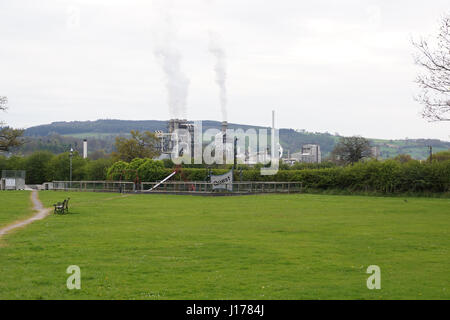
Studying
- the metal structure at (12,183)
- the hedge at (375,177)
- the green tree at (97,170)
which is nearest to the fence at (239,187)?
the hedge at (375,177)

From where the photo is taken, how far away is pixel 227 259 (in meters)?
15.4

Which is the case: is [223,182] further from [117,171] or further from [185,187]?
[117,171]

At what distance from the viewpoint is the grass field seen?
11.5m

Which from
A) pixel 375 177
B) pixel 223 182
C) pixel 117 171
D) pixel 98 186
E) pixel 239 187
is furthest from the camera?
pixel 117 171

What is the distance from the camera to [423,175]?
58.1 m

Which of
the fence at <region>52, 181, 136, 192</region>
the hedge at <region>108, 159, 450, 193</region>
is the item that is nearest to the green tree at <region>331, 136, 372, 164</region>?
the hedge at <region>108, 159, 450, 193</region>

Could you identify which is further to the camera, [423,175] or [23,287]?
[423,175]

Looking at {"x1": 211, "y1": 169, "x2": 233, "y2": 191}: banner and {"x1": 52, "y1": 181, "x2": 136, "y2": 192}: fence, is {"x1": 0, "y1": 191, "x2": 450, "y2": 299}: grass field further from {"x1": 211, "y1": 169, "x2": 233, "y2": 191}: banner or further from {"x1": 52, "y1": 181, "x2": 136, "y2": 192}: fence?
{"x1": 52, "y1": 181, "x2": 136, "y2": 192}: fence

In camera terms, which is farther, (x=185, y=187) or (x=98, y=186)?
(x=98, y=186)

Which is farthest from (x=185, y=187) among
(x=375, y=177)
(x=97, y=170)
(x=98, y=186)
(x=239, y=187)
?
(x=97, y=170)

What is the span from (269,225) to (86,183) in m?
54.4
